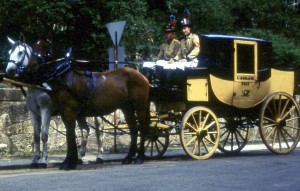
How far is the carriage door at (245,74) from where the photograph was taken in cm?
1717

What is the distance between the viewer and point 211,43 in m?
17.0

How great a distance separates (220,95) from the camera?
1686 cm

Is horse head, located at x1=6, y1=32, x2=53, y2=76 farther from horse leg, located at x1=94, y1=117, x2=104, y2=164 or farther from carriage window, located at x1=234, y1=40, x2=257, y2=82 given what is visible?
carriage window, located at x1=234, y1=40, x2=257, y2=82

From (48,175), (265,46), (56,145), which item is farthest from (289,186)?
(56,145)

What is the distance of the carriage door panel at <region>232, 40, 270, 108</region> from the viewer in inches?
676

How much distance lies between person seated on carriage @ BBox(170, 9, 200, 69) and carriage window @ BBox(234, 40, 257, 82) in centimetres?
95

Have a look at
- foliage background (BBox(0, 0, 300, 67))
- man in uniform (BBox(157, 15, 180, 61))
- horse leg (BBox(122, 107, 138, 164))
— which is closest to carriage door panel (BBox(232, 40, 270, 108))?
man in uniform (BBox(157, 15, 180, 61))

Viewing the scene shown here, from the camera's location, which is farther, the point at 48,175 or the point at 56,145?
the point at 56,145

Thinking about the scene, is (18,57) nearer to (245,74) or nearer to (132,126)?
(132,126)

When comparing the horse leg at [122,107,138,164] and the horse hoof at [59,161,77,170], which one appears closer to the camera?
the horse hoof at [59,161,77,170]

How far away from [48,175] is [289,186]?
13.0 ft

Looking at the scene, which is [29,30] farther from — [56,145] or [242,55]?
[242,55]

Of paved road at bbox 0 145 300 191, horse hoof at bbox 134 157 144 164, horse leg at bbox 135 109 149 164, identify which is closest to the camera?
paved road at bbox 0 145 300 191

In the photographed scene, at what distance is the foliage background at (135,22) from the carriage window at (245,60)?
1394 cm
